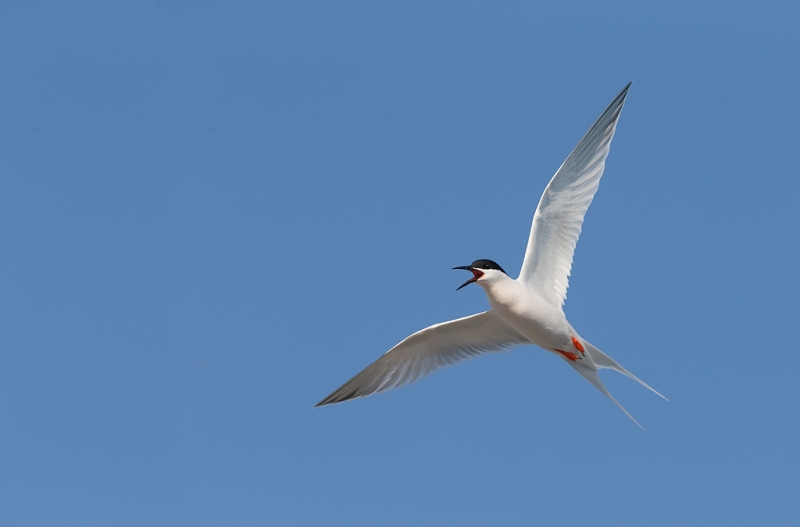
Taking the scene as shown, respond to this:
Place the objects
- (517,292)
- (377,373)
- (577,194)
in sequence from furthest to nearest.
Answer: (377,373), (577,194), (517,292)

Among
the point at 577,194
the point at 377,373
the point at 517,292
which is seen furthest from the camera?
the point at 377,373

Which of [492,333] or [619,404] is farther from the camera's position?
[492,333]

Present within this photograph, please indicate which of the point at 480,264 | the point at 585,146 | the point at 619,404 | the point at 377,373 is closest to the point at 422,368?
the point at 377,373

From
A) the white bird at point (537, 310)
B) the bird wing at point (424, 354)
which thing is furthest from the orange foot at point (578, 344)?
the bird wing at point (424, 354)

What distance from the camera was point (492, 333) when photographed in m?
10.2

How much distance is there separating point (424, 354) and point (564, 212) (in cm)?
236

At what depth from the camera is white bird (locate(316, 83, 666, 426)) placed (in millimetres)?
9227

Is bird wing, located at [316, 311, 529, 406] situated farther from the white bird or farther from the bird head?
the bird head

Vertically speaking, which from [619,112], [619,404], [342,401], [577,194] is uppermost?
[619,112]

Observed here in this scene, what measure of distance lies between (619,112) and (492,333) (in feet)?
9.56

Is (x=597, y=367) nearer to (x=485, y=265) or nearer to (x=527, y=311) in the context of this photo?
(x=527, y=311)

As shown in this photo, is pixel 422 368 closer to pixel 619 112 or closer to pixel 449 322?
pixel 449 322

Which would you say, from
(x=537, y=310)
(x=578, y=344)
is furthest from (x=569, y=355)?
(x=537, y=310)

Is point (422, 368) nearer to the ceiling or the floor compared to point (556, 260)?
nearer to the floor
